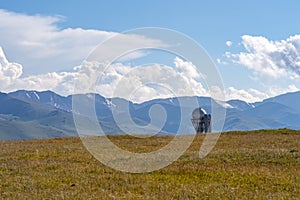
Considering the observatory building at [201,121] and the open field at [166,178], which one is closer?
the open field at [166,178]

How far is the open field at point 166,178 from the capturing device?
65.6 feet

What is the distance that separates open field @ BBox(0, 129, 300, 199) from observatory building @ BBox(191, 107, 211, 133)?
45.6 meters

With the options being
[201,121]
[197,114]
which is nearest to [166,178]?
[201,121]

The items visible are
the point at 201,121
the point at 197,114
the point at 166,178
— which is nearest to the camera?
the point at 166,178

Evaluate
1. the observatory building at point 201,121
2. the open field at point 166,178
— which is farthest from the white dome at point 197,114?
the open field at point 166,178

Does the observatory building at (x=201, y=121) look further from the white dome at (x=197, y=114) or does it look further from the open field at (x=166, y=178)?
the open field at (x=166, y=178)

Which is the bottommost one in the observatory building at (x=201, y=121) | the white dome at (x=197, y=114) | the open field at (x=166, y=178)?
the open field at (x=166, y=178)

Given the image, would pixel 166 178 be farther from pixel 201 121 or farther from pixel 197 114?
pixel 197 114

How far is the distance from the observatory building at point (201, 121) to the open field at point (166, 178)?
4557 cm

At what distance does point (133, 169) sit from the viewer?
90.7 feet

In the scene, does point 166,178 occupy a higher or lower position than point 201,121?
lower

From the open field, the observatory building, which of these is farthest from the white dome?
the open field

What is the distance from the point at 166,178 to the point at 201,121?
56195 millimetres

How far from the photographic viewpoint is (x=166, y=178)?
24422 millimetres
